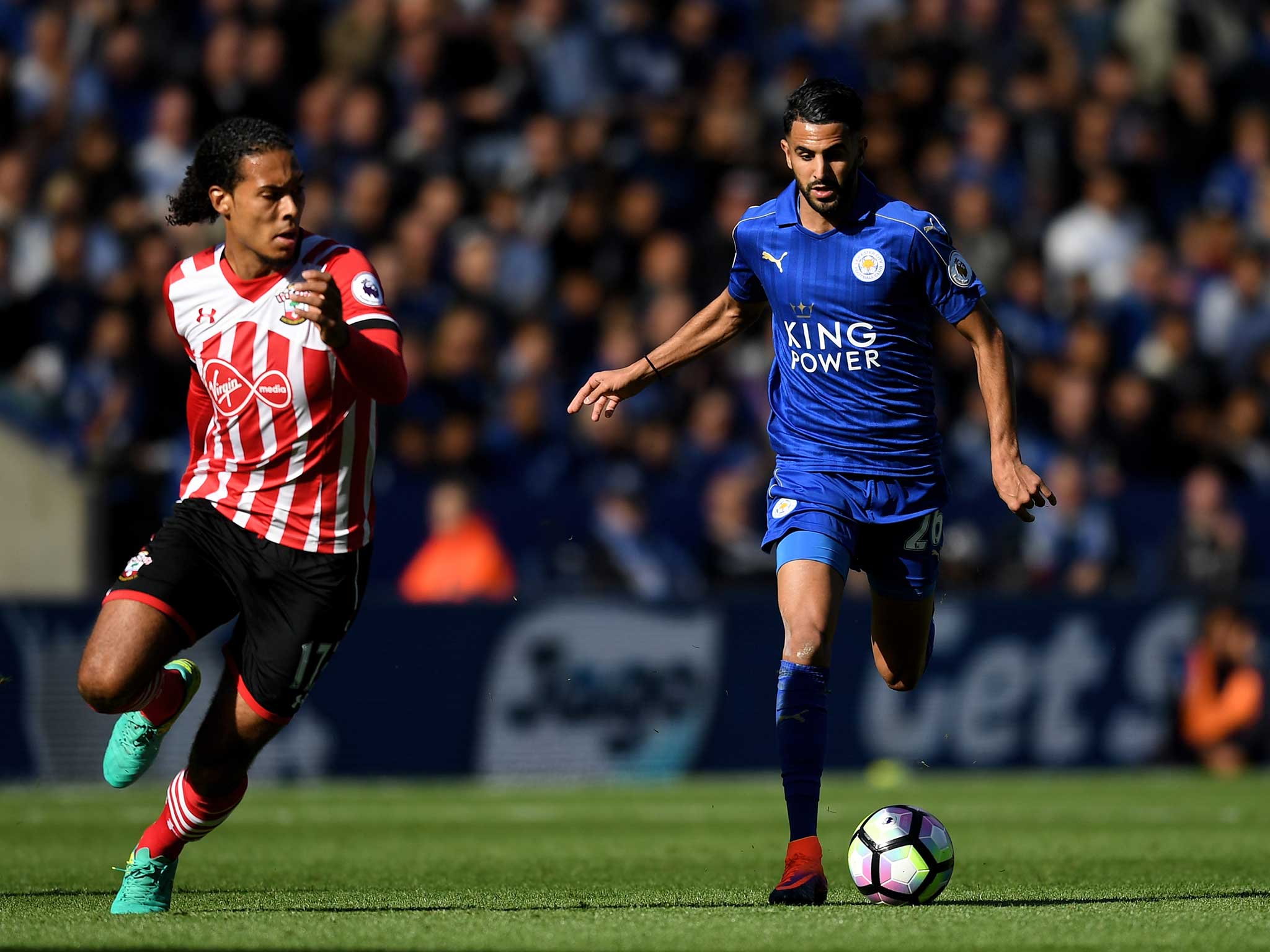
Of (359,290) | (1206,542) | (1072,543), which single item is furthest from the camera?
(1072,543)

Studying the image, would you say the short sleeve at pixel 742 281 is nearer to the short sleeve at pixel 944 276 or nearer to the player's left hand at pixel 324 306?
the short sleeve at pixel 944 276

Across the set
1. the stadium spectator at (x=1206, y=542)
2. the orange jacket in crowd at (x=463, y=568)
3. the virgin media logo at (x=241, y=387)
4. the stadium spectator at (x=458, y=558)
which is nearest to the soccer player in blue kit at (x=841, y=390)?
the virgin media logo at (x=241, y=387)

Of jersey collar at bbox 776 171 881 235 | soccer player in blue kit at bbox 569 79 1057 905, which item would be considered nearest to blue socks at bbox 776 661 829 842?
soccer player in blue kit at bbox 569 79 1057 905

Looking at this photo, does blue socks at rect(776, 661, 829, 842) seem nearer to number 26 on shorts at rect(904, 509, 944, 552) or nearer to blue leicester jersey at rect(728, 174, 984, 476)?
number 26 on shorts at rect(904, 509, 944, 552)

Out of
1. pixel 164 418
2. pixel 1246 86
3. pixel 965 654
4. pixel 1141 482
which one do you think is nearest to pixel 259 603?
pixel 164 418

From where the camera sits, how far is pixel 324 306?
571 centimetres

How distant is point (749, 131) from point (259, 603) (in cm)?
1136

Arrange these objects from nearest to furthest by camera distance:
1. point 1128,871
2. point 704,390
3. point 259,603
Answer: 1. point 259,603
2. point 1128,871
3. point 704,390

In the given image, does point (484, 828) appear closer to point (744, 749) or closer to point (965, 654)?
point (744, 749)

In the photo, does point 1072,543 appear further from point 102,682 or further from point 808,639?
point 102,682

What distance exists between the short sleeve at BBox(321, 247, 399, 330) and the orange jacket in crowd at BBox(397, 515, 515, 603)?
7.57 meters

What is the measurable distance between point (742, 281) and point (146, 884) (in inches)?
113

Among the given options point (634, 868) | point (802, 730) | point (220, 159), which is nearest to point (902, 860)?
point (802, 730)

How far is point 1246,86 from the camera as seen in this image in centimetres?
1933
